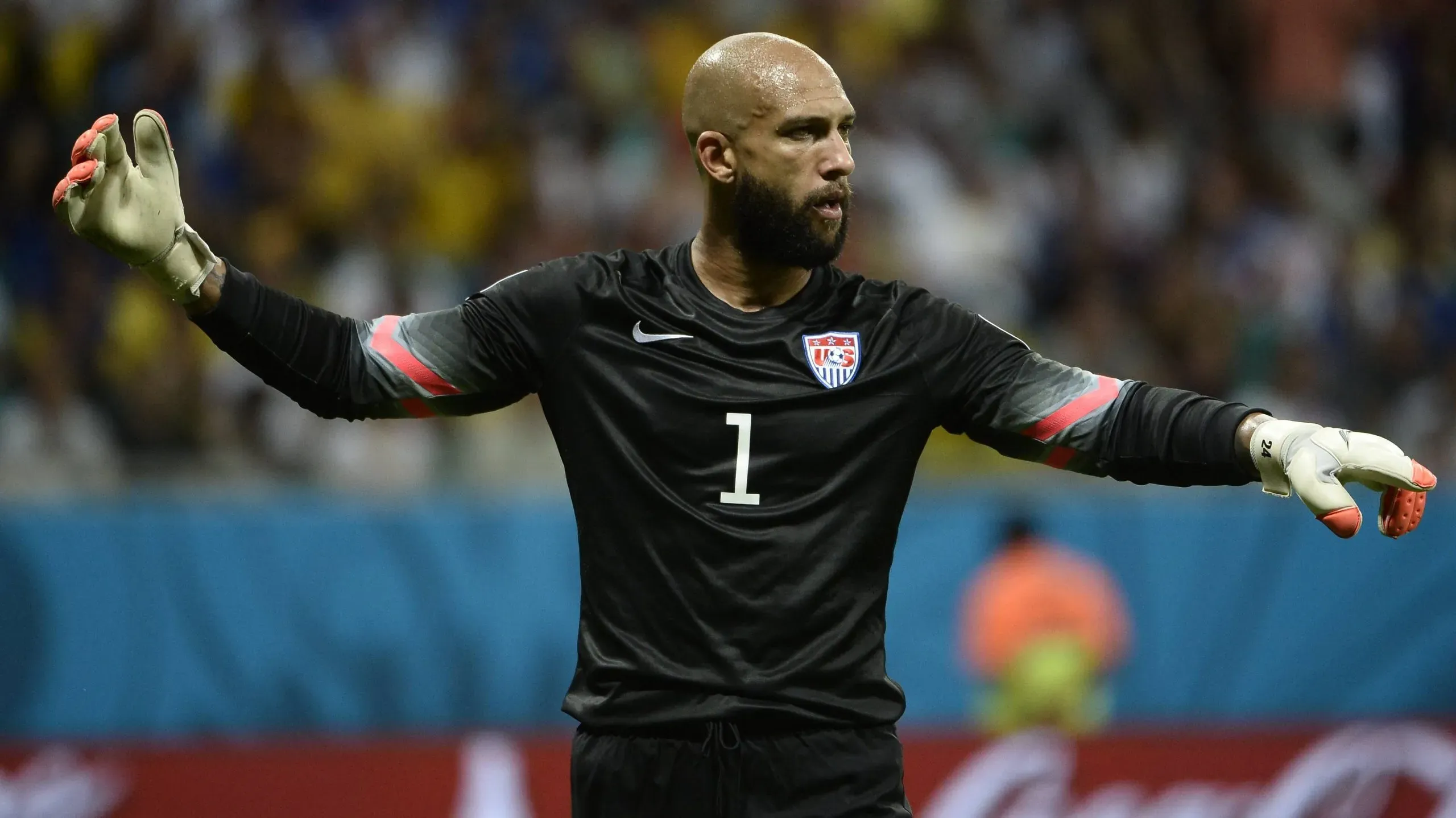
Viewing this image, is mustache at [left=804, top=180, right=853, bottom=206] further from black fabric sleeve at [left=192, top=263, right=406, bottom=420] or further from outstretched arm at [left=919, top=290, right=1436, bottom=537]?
black fabric sleeve at [left=192, top=263, right=406, bottom=420]

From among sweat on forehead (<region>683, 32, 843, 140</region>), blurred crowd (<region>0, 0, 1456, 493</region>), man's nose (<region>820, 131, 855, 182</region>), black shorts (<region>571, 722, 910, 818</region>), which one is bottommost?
black shorts (<region>571, 722, 910, 818</region>)

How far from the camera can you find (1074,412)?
3.73m

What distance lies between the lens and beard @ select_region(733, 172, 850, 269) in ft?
12.4

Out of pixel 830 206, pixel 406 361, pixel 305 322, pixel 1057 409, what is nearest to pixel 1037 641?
pixel 1057 409

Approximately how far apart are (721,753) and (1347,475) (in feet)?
4.22

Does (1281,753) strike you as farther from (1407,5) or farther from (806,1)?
(1407,5)

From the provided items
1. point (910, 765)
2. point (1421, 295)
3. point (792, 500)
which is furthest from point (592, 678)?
point (1421, 295)

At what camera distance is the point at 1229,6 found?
11.7 m

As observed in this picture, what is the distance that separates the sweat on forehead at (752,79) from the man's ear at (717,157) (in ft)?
0.06

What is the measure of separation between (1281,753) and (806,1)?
6576 mm

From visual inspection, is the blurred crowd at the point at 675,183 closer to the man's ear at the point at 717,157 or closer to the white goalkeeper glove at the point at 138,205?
the man's ear at the point at 717,157

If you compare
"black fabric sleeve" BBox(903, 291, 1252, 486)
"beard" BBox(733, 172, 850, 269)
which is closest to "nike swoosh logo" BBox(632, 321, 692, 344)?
"beard" BBox(733, 172, 850, 269)

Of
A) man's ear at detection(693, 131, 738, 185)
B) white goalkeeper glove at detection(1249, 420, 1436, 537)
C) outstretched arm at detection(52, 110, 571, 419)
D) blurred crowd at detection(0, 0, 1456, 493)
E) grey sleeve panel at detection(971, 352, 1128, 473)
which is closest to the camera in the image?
white goalkeeper glove at detection(1249, 420, 1436, 537)

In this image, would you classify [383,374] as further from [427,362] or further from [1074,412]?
[1074,412]
